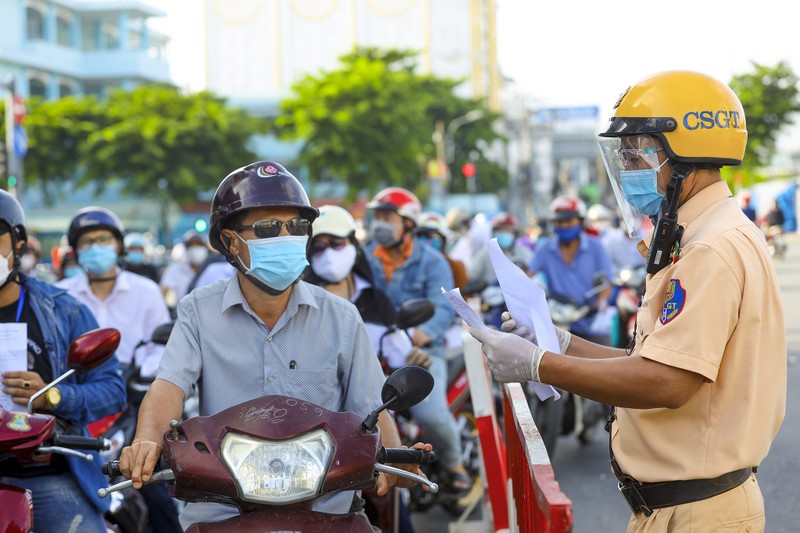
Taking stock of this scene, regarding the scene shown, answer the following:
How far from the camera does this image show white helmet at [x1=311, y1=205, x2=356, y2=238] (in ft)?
21.2

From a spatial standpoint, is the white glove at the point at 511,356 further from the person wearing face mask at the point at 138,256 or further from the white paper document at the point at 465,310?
the person wearing face mask at the point at 138,256

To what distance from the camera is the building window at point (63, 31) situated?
63.5 metres

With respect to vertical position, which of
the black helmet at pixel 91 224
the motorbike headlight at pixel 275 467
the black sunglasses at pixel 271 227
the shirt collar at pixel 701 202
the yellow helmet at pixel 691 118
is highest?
the yellow helmet at pixel 691 118

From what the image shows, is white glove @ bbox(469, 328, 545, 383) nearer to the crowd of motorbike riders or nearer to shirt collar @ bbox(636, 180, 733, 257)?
shirt collar @ bbox(636, 180, 733, 257)

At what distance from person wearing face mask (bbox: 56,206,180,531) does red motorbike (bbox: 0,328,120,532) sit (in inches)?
104

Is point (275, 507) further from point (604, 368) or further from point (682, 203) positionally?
point (682, 203)

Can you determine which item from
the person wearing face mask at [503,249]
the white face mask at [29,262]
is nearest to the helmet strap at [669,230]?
the person wearing face mask at [503,249]

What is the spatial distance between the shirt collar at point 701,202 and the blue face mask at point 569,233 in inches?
265

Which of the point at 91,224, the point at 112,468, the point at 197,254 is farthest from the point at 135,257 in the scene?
the point at 112,468

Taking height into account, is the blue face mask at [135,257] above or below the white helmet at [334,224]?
below

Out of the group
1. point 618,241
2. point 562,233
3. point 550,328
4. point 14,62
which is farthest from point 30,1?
point 550,328

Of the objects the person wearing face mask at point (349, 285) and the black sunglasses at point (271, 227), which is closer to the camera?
the black sunglasses at point (271, 227)

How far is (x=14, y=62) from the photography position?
184 feet

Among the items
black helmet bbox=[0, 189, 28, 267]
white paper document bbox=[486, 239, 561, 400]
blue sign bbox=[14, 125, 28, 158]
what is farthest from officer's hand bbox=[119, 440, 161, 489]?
blue sign bbox=[14, 125, 28, 158]
